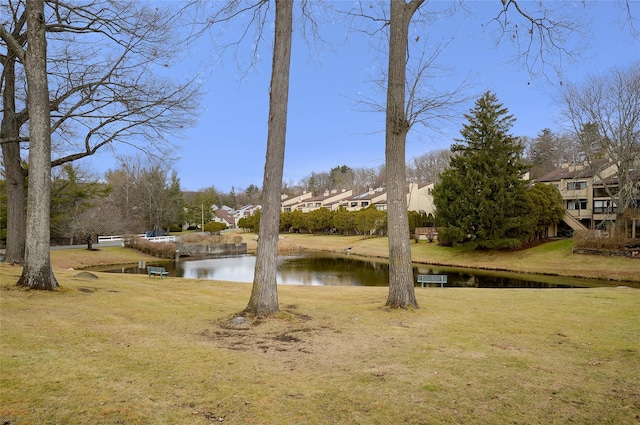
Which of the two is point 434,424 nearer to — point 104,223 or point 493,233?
point 493,233

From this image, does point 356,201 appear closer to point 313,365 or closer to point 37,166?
point 37,166

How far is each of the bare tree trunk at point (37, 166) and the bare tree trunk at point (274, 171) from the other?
5.20m

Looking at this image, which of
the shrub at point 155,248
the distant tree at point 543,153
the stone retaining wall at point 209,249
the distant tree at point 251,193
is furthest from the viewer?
the distant tree at point 251,193

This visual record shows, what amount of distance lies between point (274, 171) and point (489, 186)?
27.9m

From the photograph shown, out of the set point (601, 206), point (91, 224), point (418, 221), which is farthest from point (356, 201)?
point (91, 224)

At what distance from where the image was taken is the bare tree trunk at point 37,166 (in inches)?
348

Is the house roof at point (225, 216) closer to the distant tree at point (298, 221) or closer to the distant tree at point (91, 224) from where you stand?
the distant tree at point (298, 221)

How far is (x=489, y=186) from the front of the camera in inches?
1234

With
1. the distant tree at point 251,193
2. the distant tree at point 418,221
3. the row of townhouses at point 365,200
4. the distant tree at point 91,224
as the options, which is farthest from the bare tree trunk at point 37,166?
the distant tree at point 251,193

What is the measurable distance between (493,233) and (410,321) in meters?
27.1

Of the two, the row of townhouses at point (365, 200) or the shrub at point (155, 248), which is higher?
the row of townhouses at point (365, 200)

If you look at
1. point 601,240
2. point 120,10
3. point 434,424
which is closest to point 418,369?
point 434,424

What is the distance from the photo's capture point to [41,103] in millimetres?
8969

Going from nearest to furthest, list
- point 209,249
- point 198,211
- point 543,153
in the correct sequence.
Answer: point 209,249 → point 543,153 → point 198,211
